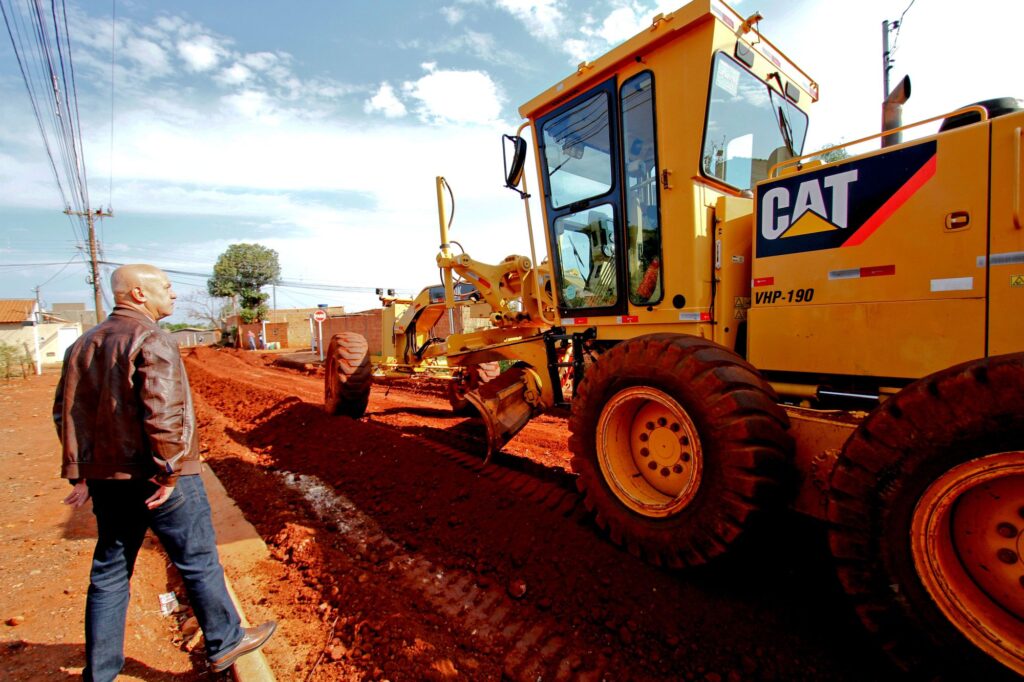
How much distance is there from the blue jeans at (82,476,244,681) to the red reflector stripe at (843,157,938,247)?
3.29m

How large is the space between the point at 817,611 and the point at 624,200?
8.93 ft

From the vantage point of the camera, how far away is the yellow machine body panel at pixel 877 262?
6.73ft

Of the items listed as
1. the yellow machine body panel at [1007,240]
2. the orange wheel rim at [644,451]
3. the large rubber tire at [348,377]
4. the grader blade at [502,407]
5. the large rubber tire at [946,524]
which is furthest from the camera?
the large rubber tire at [348,377]

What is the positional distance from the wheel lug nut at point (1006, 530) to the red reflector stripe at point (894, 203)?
1.32 m

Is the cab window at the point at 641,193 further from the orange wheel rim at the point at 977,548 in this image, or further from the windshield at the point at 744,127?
the orange wheel rim at the point at 977,548

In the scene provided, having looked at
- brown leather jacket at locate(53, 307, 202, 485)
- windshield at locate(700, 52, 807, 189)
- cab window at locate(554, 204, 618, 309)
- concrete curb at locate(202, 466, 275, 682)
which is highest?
windshield at locate(700, 52, 807, 189)

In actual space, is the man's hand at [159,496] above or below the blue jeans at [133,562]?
above

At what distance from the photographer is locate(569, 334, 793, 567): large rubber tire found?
228cm

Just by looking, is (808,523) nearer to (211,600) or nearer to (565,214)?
(565,214)

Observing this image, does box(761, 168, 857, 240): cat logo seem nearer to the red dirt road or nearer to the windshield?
the windshield

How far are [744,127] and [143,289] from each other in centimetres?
380

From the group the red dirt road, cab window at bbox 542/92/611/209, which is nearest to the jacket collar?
the red dirt road

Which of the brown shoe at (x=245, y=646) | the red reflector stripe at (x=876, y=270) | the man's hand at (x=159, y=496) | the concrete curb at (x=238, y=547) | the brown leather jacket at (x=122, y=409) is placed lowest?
the concrete curb at (x=238, y=547)

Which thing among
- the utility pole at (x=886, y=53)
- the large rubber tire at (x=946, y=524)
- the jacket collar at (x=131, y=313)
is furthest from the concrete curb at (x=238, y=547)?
the utility pole at (x=886, y=53)
